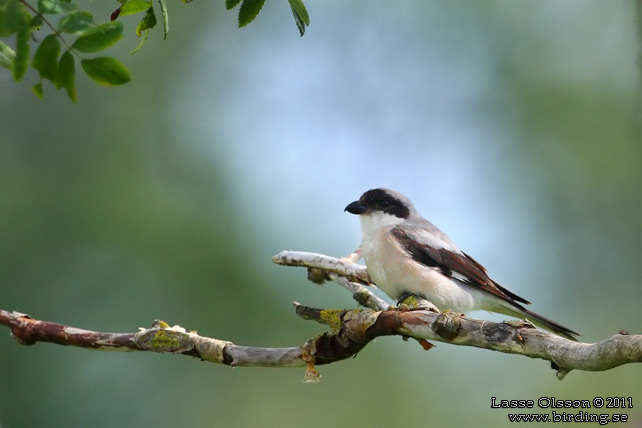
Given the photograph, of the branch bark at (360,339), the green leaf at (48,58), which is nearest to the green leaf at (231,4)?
the green leaf at (48,58)

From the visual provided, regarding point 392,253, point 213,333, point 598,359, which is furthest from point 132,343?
point 213,333

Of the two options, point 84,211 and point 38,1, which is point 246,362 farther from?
point 84,211

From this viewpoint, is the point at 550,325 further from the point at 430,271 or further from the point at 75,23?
→ the point at 75,23

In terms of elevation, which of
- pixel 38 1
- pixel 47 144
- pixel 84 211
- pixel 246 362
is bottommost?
pixel 246 362

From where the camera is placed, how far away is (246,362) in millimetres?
3133

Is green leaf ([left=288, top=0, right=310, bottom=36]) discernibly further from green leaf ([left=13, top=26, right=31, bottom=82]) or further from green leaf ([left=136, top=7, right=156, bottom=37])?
green leaf ([left=13, top=26, right=31, bottom=82])

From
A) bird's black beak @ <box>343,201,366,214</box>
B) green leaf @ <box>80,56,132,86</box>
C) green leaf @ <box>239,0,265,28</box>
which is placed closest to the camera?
green leaf @ <box>80,56,132,86</box>

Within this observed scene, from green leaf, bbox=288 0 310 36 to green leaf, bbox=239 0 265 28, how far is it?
120mm

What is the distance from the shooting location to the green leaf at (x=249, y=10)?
7.07 feet

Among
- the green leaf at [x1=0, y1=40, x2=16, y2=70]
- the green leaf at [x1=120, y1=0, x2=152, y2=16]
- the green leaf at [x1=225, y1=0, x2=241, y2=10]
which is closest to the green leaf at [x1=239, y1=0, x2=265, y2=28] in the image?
the green leaf at [x1=225, y1=0, x2=241, y2=10]

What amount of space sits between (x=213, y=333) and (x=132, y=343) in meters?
6.19

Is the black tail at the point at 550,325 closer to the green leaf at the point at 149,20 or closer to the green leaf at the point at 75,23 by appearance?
the green leaf at the point at 149,20

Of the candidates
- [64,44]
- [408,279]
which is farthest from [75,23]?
[408,279]

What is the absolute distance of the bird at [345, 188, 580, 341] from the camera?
4.14m
